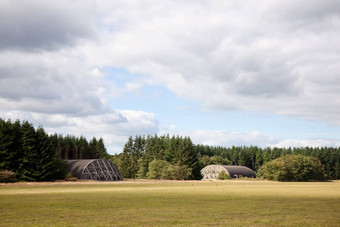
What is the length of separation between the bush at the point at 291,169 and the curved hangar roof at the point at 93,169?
5093cm

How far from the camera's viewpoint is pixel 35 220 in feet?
53.7

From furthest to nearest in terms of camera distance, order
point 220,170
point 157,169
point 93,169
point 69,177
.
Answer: point 220,170 < point 157,169 < point 93,169 < point 69,177

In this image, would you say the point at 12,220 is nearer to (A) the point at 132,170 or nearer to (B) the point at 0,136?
(B) the point at 0,136

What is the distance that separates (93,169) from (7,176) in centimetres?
3054

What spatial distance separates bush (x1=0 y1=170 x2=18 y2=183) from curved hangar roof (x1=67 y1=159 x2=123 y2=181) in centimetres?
2465

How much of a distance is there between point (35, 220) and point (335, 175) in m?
196

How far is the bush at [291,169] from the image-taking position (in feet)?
358

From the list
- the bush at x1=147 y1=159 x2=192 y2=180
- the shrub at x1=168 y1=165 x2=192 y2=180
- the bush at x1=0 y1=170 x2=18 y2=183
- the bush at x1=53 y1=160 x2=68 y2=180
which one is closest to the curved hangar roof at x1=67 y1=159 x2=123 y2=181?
the bush at x1=53 y1=160 x2=68 y2=180

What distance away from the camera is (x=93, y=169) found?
A: 96.5m

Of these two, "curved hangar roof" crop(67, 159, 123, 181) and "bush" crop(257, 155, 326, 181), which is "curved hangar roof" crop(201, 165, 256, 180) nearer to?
"bush" crop(257, 155, 326, 181)

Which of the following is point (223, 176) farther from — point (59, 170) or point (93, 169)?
point (59, 170)

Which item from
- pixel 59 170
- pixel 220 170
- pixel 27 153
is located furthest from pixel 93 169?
pixel 220 170

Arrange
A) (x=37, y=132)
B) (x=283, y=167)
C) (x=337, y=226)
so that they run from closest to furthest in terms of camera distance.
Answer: (x=337, y=226) < (x=37, y=132) < (x=283, y=167)

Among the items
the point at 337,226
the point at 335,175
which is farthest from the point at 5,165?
the point at 335,175
